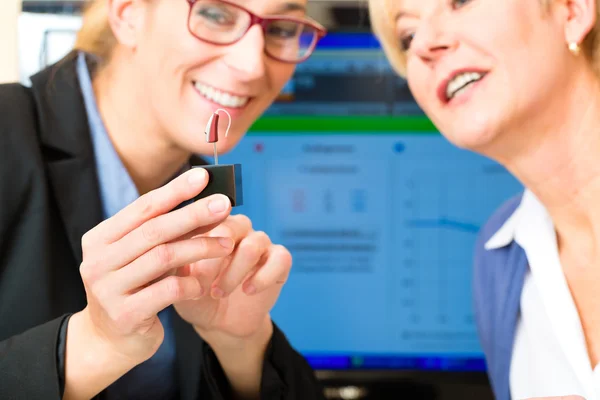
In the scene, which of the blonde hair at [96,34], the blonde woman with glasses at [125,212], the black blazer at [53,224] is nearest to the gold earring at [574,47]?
the blonde woman with glasses at [125,212]

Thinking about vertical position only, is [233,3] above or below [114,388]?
above

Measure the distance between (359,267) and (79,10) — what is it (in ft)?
2.18

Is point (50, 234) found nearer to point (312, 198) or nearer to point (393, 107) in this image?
point (312, 198)

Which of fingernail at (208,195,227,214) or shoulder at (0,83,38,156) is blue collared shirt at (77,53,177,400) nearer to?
shoulder at (0,83,38,156)

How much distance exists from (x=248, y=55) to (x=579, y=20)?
17.6 inches

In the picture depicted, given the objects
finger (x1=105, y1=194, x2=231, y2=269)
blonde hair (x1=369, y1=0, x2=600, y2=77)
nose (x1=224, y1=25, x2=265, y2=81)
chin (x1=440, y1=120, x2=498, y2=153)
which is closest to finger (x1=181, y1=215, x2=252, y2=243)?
finger (x1=105, y1=194, x2=231, y2=269)

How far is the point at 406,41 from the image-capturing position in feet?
3.10

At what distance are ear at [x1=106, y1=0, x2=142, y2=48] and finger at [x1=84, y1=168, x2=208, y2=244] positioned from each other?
378 millimetres

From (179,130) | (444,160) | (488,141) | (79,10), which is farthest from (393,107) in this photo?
(79,10)

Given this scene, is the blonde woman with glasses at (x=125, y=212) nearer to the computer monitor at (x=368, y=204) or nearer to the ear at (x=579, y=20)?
the computer monitor at (x=368, y=204)

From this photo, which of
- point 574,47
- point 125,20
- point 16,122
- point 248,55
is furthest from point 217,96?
point 574,47

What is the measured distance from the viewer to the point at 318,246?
1.05 m

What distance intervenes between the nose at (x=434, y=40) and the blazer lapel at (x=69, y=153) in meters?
0.50

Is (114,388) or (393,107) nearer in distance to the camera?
(114,388)
